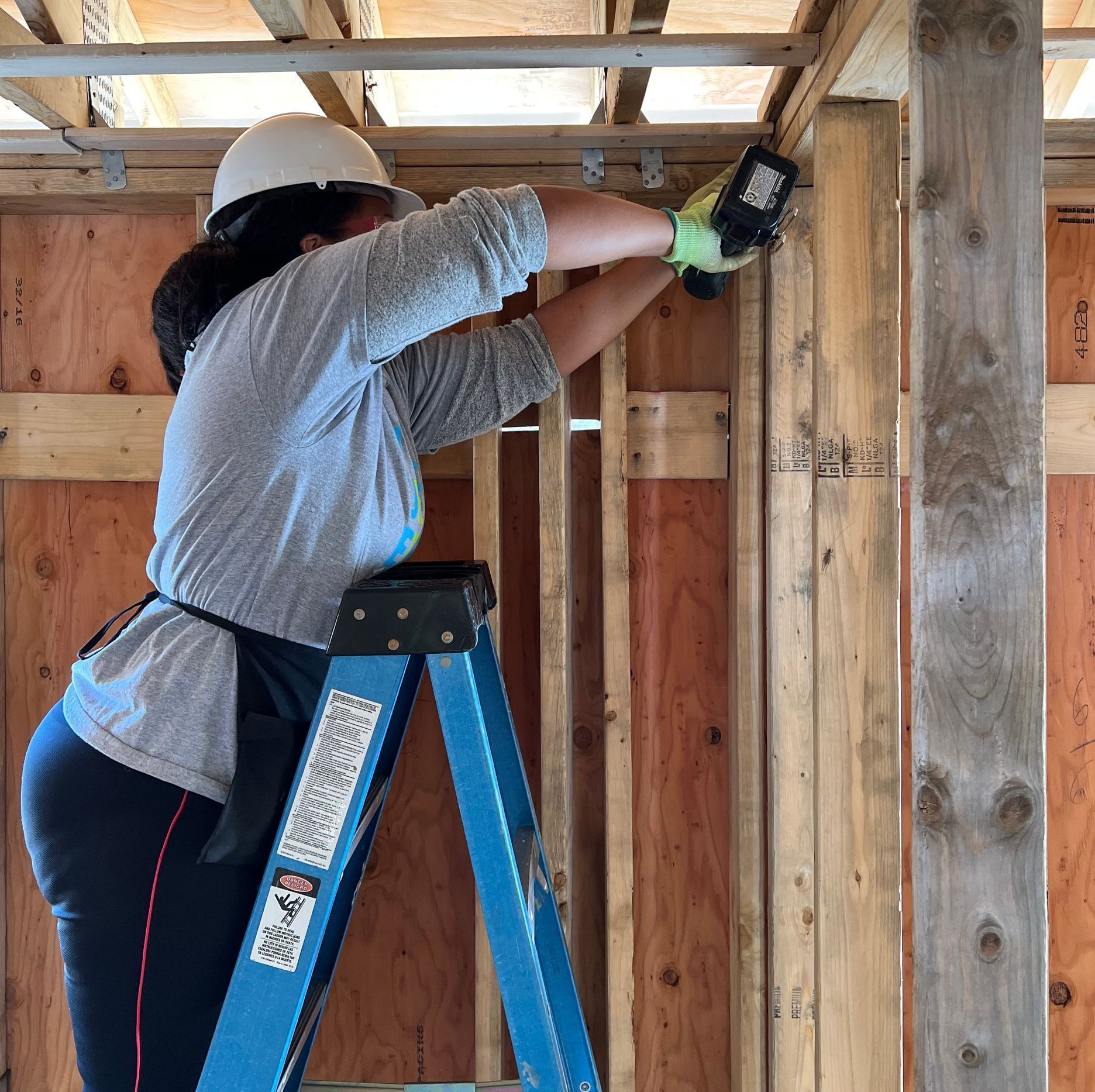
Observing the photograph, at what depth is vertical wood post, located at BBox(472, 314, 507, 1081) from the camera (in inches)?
71.2

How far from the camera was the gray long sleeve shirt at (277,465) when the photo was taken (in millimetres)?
1132

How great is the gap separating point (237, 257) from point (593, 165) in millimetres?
782

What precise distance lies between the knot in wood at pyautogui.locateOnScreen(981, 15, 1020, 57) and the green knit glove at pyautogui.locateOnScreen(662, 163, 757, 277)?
60cm

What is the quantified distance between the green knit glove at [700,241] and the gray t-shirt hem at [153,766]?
1106mm

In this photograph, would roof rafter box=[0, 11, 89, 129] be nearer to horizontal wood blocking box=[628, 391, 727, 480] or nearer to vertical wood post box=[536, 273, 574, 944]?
vertical wood post box=[536, 273, 574, 944]

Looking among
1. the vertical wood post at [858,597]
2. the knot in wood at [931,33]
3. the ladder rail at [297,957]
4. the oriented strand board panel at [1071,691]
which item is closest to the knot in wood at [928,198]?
the knot in wood at [931,33]

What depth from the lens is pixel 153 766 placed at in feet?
3.76

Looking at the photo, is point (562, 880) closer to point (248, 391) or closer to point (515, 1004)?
point (515, 1004)

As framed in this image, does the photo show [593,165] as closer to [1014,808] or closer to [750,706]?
[750,706]

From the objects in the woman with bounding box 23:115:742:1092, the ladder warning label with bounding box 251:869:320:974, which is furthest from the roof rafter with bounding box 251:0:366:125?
the ladder warning label with bounding box 251:869:320:974

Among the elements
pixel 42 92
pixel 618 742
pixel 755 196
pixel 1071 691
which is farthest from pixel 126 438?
pixel 1071 691

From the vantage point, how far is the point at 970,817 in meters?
0.92

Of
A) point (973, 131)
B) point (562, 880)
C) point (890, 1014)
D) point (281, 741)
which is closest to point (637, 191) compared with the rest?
point (973, 131)

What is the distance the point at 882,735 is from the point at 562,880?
2.61 feet
